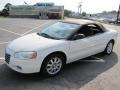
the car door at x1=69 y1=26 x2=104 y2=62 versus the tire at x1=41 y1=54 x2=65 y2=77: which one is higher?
the car door at x1=69 y1=26 x2=104 y2=62

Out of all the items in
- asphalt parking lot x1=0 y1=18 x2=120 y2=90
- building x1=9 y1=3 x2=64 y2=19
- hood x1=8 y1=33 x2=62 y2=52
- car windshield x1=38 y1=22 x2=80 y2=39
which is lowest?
asphalt parking lot x1=0 y1=18 x2=120 y2=90

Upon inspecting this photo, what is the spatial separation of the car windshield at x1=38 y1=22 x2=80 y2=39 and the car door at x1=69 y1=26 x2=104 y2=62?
33cm

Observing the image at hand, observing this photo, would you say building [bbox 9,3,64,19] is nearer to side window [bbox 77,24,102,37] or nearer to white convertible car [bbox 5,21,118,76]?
side window [bbox 77,24,102,37]

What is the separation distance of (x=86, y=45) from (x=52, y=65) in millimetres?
1483

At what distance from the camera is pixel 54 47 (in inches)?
206

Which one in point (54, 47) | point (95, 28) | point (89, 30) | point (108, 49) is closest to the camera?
point (54, 47)

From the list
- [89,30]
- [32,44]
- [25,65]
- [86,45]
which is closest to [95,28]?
[89,30]

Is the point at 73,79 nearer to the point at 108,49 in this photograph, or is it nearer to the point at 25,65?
the point at 25,65

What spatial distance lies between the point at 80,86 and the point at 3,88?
1.86 m

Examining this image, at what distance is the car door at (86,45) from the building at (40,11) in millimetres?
45978

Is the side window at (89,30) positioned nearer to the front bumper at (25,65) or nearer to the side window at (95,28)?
the side window at (95,28)

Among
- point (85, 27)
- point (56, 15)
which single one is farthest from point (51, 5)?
point (85, 27)

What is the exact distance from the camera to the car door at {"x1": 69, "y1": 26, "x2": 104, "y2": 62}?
5.81 meters

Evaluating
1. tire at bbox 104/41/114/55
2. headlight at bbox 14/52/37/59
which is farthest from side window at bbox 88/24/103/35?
headlight at bbox 14/52/37/59
